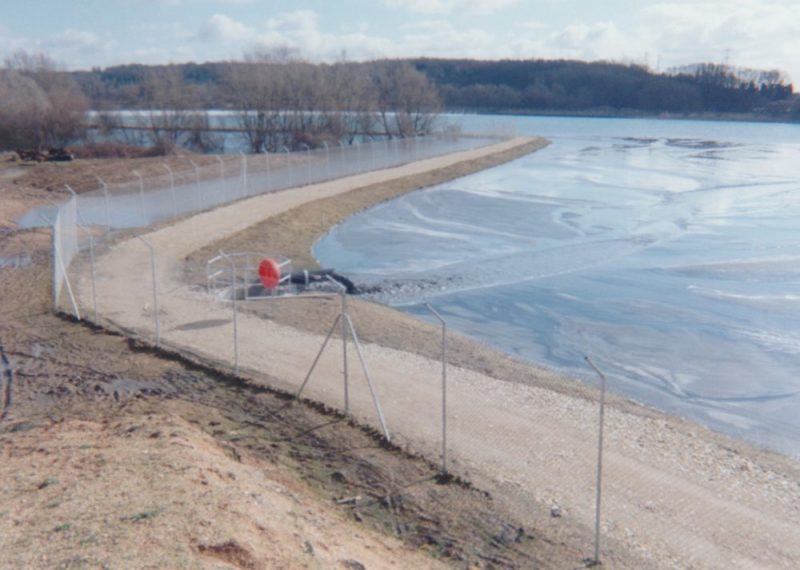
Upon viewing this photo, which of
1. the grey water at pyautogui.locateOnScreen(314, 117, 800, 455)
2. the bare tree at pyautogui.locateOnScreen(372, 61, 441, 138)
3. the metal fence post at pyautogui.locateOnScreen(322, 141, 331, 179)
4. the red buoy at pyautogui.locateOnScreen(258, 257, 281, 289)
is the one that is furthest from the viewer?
the bare tree at pyautogui.locateOnScreen(372, 61, 441, 138)

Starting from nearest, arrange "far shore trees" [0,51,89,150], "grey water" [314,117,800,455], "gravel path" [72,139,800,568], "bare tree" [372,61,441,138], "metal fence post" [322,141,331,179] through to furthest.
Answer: "gravel path" [72,139,800,568]
"grey water" [314,117,800,455]
"metal fence post" [322,141,331,179]
"far shore trees" [0,51,89,150]
"bare tree" [372,61,441,138]

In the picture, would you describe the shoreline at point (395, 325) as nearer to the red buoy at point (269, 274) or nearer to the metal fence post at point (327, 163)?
the red buoy at point (269, 274)

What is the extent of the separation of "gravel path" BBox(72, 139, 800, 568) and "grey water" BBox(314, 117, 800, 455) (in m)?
2.84

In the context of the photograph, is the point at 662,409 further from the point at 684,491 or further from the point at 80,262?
the point at 80,262

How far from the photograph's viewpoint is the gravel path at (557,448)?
36.3 feet

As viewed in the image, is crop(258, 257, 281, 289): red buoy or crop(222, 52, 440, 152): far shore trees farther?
crop(222, 52, 440, 152): far shore trees

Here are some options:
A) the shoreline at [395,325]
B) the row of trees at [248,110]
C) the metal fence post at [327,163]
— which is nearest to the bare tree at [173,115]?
the row of trees at [248,110]

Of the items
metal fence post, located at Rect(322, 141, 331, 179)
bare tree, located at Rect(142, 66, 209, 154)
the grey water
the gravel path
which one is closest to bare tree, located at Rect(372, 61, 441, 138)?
bare tree, located at Rect(142, 66, 209, 154)

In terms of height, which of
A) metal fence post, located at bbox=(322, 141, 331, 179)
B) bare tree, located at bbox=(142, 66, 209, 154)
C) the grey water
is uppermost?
bare tree, located at bbox=(142, 66, 209, 154)

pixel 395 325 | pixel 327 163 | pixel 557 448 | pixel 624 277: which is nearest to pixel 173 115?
pixel 327 163

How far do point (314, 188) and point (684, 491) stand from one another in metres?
39.8

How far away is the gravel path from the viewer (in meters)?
11.1

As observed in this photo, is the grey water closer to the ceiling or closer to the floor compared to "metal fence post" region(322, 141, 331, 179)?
closer to the floor

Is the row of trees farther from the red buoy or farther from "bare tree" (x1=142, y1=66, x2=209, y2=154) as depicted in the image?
the red buoy
